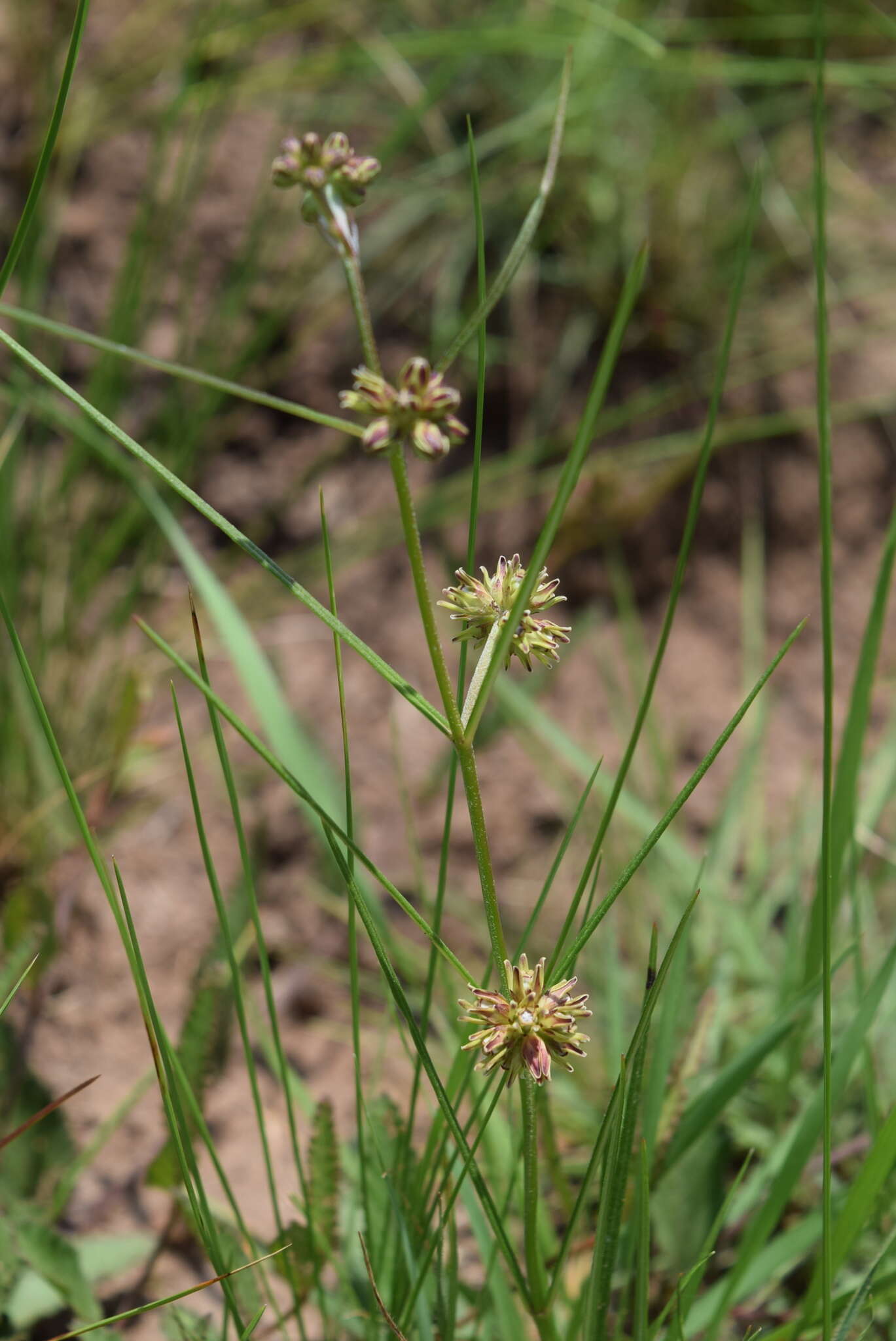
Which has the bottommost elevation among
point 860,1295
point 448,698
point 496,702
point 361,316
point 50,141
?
point 860,1295

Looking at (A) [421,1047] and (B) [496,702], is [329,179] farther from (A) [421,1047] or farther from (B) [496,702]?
(B) [496,702]

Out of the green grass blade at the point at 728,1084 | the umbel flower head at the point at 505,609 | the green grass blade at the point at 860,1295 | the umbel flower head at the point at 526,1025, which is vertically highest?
the umbel flower head at the point at 505,609

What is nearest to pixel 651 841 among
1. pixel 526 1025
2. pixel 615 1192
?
pixel 526 1025

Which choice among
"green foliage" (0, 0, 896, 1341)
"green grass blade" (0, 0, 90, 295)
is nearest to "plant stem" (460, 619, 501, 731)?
"green foliage" (0, 0, 896, 1341)

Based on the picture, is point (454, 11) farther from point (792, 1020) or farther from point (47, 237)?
point (792, 1020)

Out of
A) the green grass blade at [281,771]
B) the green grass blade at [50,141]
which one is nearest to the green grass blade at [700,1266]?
the green grass blade at [281,771]

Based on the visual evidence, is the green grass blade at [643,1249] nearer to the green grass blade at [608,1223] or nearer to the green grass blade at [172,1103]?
the green grass blade at [608,1223]

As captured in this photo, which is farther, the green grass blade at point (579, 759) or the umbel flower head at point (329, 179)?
the green grass blade at point (579, 759)
